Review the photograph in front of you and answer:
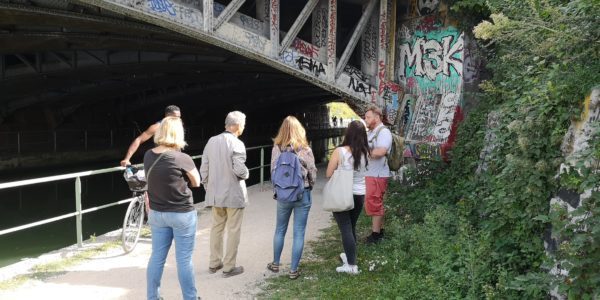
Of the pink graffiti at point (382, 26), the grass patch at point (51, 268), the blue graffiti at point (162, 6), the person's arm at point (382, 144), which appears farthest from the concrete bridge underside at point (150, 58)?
the person's arm at point (382, 144)

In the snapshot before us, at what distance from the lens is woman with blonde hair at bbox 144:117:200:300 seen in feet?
13.1

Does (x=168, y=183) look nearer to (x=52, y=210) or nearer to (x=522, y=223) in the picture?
(x=522, y=223)

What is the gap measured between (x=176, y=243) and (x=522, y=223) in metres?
2.97

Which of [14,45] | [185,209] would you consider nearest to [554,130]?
[185,209]

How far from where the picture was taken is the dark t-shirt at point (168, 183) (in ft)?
13.1

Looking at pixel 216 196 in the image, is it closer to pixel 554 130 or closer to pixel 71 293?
pixel 71 293

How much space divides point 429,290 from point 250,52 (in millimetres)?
7254

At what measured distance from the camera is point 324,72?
11016 mm

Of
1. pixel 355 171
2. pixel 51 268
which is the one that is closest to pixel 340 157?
pixel 355 171

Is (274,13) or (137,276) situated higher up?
(274,13)

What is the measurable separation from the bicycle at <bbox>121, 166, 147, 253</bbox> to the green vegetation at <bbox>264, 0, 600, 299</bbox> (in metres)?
2.18

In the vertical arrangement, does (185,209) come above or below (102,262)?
above

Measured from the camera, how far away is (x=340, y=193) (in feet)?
16.3

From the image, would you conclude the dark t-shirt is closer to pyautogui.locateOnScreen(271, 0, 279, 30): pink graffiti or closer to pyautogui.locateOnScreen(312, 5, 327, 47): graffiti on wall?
pyautogui.locateOnScreen(271, 0, 279, 30): pink graffiti
